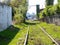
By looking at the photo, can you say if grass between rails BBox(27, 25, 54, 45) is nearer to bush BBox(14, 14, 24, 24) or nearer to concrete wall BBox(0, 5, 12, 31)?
concrete wall BBox(0, 5, 12, 31)


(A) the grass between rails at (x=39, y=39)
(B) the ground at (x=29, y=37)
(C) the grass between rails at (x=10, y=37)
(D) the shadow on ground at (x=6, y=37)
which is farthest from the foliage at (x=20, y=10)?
(A) the grass between rails at (x=39, y=39)

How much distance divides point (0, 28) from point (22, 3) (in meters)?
25.4

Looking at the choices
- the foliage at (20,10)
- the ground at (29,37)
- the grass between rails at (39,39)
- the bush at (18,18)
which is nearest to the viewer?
the grass between rails at (39,39)

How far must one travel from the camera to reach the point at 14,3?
164 ft

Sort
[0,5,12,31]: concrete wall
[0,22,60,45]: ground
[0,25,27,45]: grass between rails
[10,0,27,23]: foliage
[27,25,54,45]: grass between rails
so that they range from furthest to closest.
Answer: [10,0,27,23]: foliage < [0,5,12,31]: concrete wall < [0,25,27,45]: grass between rails < [0,22,60,45]: ground < [27,25,54,45]: grass between rails

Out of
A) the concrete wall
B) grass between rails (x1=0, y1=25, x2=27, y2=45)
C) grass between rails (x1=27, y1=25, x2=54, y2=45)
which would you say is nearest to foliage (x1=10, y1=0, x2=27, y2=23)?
the concrete wall

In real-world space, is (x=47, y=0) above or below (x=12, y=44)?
above

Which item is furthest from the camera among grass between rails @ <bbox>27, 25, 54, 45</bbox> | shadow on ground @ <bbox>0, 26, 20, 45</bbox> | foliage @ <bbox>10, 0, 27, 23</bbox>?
foliage @ <bbox>10, 0, 27, 23</bbox>

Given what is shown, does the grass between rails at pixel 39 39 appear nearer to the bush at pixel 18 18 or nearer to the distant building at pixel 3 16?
the distant building at pixel 3 16

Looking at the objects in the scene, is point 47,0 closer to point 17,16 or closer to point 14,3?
point 14,3

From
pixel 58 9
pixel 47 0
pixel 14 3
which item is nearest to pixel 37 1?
pixel 47 0

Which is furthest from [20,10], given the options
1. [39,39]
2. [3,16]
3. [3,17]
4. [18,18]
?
[39,39]

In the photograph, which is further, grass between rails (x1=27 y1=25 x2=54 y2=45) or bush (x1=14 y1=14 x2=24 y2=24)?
bush (x1=14 y1=14 x2=24 y2=24)

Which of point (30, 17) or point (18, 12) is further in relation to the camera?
point (30, 17)
